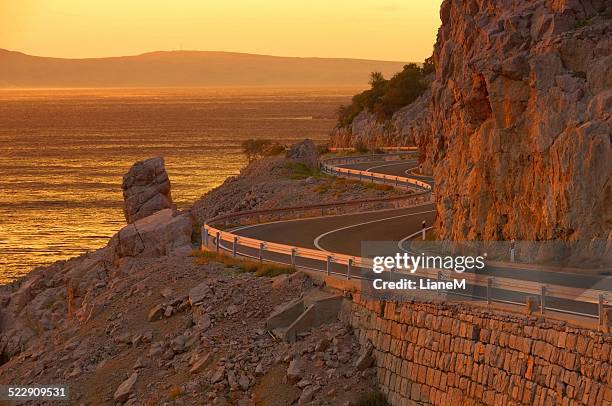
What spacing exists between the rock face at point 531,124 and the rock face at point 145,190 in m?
19.1

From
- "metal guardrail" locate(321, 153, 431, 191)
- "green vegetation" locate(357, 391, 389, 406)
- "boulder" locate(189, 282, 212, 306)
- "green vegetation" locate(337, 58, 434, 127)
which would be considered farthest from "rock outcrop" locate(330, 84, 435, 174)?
"green vegetation" locate(357, 391, 389, 406)

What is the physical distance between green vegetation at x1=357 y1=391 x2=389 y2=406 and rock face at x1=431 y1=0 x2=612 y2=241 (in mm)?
4409

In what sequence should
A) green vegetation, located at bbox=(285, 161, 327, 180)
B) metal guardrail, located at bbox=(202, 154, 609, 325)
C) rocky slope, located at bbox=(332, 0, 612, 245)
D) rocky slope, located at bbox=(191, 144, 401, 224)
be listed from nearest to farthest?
metal guardrail, located at bbox=(202, 154, 609, 325)
rocky slope, located at bbox=(332, 0, 612, 245)
rocky slope, located at bbox=(191, 144, 401, 224)
green vegetation, located at bbox=(285, 161, 327, 180)

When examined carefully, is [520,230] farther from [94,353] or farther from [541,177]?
[94,353]

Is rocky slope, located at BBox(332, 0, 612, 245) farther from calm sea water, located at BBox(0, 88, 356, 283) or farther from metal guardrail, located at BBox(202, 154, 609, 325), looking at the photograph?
calm sea water, located at BBox(0, 88, 356, 283)

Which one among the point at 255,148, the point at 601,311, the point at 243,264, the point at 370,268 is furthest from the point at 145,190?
the point at 255,148

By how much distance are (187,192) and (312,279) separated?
54.0 meters

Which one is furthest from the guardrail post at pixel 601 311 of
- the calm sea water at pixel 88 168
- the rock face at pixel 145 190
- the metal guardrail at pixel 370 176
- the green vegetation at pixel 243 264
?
the calm sea water at pixel 88 168

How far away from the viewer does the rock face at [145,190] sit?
45237 millimetres

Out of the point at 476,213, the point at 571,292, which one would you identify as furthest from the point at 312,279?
the point at 571,292

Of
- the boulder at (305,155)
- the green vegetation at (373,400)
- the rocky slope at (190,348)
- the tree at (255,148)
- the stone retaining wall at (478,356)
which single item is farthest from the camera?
the tree at (255,148)

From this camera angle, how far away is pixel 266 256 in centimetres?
2861

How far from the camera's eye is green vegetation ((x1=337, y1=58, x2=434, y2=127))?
8100 cm

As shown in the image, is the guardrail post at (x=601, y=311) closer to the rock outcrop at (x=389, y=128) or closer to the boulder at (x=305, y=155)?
the boulder at (x=305, y=155)
